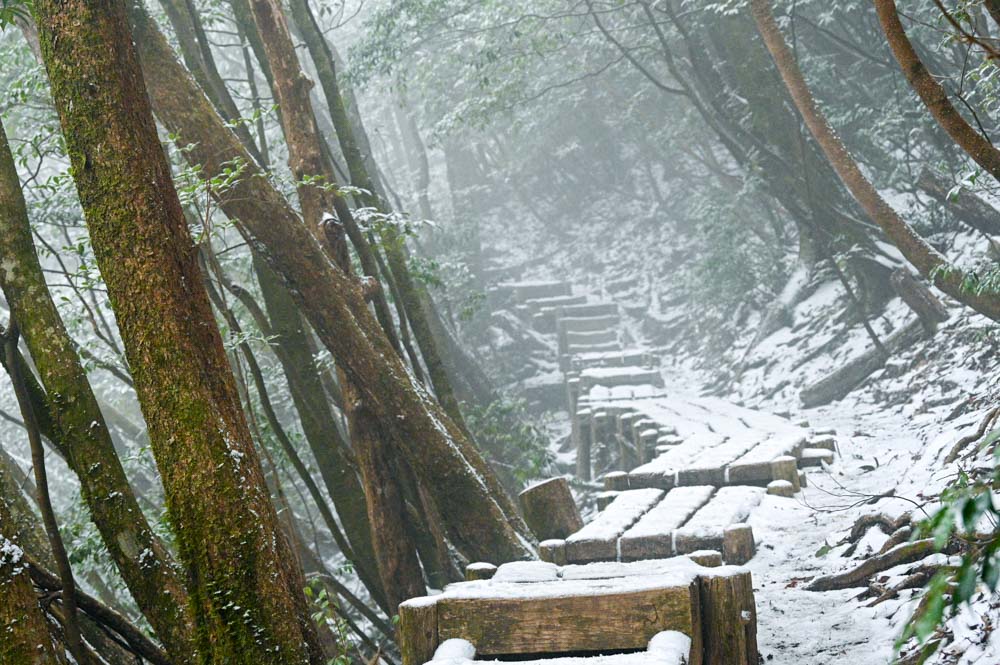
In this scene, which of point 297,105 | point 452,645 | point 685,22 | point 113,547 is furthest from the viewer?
point 685,22

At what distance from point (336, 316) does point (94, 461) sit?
2155 millimetres

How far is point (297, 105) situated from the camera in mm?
6734

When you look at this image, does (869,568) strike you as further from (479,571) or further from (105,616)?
(105,616)

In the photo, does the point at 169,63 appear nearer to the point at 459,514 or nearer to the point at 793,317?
the point at 459,514

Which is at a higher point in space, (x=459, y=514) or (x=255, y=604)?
(x=255, y=604)

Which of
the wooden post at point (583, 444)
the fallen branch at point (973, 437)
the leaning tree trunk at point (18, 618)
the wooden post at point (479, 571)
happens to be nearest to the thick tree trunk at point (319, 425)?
the wooden post at point (479, 571)

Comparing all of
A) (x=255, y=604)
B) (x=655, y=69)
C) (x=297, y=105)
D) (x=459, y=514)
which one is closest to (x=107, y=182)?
(x=255, y=604)

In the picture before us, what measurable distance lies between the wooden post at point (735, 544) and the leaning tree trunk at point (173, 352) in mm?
3000

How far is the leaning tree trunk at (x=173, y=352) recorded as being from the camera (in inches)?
106

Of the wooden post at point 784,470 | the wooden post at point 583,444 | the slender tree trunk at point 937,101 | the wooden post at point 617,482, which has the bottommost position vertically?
the wooden post at point 583,444

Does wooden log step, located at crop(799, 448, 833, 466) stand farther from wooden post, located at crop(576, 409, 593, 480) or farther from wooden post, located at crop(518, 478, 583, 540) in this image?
wooden post, located at crop(576, 409, 593, 480)

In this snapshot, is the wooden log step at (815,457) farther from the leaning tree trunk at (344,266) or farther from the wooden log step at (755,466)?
the leaning tree trunk at (344,266)

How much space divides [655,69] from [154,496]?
14036 mm

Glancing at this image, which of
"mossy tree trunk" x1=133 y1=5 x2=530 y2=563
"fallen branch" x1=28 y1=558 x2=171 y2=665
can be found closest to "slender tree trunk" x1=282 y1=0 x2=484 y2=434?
"mossy tree trunk" x1=133 y1=5 x2=530 y2=563
